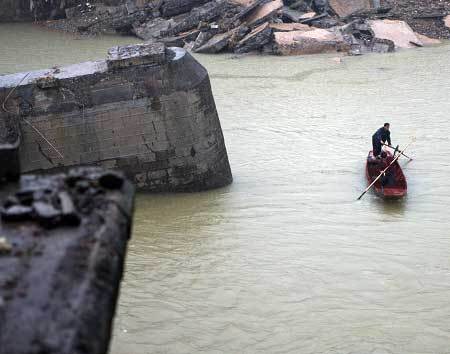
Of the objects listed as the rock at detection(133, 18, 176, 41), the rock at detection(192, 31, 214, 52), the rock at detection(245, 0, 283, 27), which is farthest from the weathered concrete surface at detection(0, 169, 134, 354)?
the rock at detection(133, 18, 176, 41)

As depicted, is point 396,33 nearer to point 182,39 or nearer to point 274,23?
point 274,23

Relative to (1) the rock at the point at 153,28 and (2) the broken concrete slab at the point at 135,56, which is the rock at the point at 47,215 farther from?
(1) the rock at the point at 153,28

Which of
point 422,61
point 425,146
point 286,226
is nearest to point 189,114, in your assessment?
point 286,226

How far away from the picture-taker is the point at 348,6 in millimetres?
26469

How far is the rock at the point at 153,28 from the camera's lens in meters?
25.5

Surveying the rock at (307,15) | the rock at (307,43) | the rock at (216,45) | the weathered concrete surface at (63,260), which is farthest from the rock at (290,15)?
the weathered concrete surface at (63,260)

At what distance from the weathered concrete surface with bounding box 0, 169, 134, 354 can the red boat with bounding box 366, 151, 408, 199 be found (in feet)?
30.0

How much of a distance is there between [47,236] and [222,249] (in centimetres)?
744

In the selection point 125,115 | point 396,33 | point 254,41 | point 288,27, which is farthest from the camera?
point 288,27

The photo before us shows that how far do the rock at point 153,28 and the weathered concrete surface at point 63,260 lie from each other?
22364 mm

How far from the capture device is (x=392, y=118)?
16.7 m

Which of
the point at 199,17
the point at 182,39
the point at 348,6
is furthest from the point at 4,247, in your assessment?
the point at 348,6

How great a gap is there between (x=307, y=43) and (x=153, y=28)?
19.7ft

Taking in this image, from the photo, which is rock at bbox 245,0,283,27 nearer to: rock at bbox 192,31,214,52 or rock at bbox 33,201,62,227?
rock at bbox 192,31,214,52
